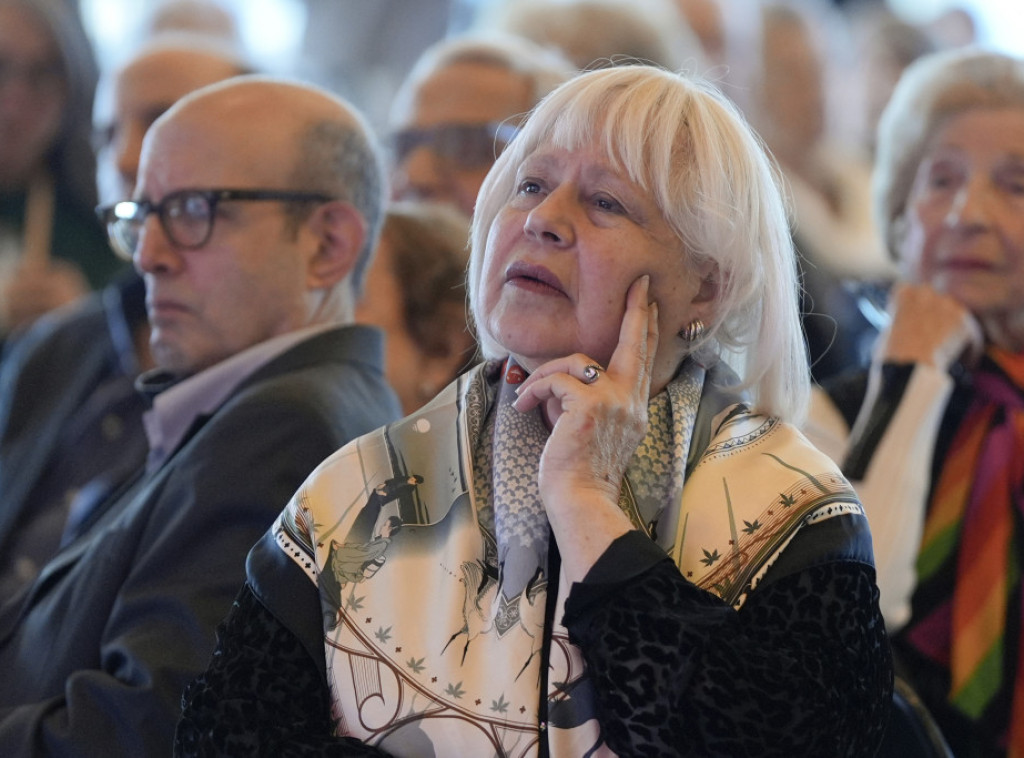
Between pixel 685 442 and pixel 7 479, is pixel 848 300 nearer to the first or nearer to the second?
pixel 685 442

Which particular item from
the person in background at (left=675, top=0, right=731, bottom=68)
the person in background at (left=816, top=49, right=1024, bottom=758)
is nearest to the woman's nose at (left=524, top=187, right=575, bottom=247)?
the person in background at (left=816, top=49, right=1024, bottom=758)

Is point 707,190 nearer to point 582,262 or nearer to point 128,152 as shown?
point 582,262

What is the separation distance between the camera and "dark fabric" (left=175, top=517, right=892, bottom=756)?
136 centimetres

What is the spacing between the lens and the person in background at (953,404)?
88.5 inches

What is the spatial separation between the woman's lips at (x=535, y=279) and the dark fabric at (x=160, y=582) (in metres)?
0.46

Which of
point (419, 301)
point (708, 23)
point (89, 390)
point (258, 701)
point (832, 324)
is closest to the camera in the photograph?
point (258, 701)

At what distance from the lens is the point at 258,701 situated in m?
1.48

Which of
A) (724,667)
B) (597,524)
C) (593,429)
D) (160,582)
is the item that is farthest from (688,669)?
(160,582)

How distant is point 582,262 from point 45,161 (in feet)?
9.80

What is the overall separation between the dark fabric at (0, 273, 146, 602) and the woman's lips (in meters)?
1.19

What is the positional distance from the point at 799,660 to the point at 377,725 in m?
0.49

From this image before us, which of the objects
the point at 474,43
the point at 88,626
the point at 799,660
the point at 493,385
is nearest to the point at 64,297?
the point at 474,43

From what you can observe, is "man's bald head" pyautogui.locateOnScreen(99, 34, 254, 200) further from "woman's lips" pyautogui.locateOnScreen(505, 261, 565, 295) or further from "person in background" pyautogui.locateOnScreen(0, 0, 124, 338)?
"woman's lips" pyautogui.locateOnScreen(505, 261, 565, 295)

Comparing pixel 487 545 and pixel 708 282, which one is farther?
pixel 708 282
